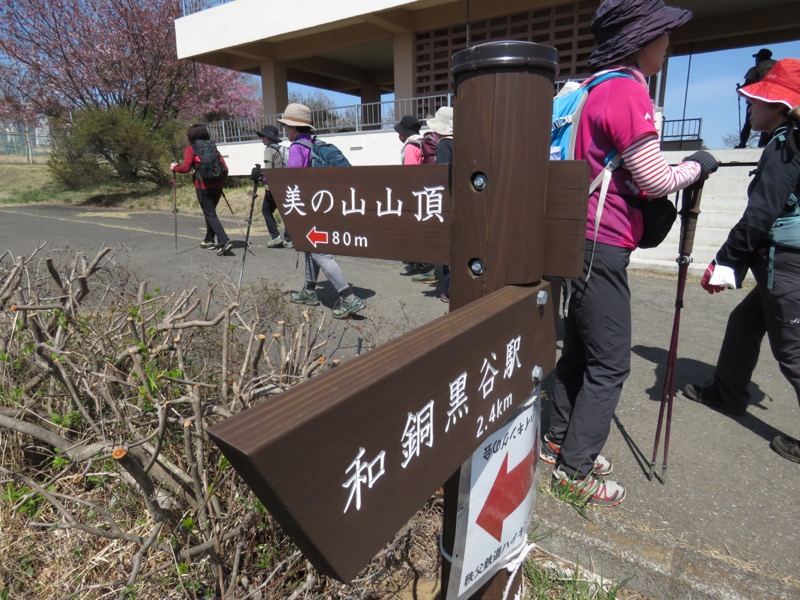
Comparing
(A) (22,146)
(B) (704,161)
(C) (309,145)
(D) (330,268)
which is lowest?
(D) (330,268)

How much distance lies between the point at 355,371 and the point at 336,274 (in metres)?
4.25

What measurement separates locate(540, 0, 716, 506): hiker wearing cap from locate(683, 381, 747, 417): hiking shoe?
1405 mm

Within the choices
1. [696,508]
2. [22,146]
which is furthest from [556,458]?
[22,146]

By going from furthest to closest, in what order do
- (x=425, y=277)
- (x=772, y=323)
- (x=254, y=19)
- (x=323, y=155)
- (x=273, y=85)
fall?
1. (x=273, y=85)
2. (x=254, y=19)
3. (x=425, y=277)
4. (x=323, y=155)
5. (x=772, y=323)

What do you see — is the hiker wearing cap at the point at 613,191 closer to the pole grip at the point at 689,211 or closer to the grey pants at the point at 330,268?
the pole grip at the point at 689,211

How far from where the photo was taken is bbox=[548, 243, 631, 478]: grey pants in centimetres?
214

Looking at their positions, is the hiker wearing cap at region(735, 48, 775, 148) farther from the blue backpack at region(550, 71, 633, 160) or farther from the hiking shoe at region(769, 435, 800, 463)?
the hiking shoe at region(769, 435, 800, 463)

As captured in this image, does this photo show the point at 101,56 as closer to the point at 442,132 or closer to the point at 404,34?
the point at 404,34

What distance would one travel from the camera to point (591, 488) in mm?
2299

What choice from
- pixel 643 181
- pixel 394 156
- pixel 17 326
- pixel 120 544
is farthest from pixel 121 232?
pixel 643 181

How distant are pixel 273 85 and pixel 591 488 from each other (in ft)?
55.1

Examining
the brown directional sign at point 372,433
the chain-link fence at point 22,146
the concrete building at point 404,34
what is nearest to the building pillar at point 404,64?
the concrete building at point 404,34

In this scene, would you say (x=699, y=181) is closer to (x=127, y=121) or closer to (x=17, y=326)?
A: (x=17, y=326)

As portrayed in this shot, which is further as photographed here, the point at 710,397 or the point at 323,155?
the point at 323,155
